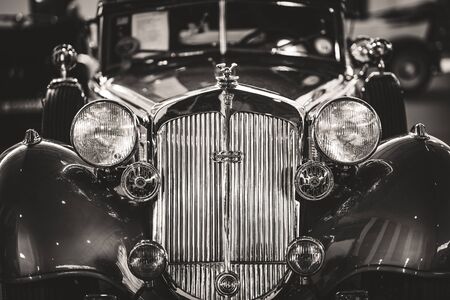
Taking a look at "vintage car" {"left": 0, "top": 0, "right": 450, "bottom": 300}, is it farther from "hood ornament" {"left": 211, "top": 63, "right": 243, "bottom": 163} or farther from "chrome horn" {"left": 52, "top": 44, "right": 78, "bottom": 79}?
"chrome horn" {"left": 52, "top": 44, "right": 78, "bottom": 79}

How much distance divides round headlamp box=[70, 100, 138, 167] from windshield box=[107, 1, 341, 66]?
151 centimetres

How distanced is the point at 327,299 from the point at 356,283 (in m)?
0.15

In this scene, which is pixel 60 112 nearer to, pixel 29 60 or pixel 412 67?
pixel 29 60

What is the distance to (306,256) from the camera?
3340 millimetres

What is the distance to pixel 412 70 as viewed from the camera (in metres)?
15.5

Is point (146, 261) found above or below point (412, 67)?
below

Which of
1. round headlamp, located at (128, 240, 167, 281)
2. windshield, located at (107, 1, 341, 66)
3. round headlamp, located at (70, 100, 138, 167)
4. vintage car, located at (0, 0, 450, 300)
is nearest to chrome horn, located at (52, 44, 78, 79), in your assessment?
windshield, located at (107, 1, 341, 66)

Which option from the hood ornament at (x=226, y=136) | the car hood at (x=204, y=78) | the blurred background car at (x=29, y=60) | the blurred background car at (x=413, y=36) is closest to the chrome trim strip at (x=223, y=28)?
the car hood at (x=204, y=78)

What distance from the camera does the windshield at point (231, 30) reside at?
4.90 metres

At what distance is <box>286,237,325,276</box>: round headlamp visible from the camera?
3.34 m

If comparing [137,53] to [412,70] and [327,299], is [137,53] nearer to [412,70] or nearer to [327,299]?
[327,299]

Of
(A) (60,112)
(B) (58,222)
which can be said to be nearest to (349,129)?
(B) (58,222)

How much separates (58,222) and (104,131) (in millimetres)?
451

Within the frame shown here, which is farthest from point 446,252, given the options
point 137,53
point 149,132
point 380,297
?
point 137,53
